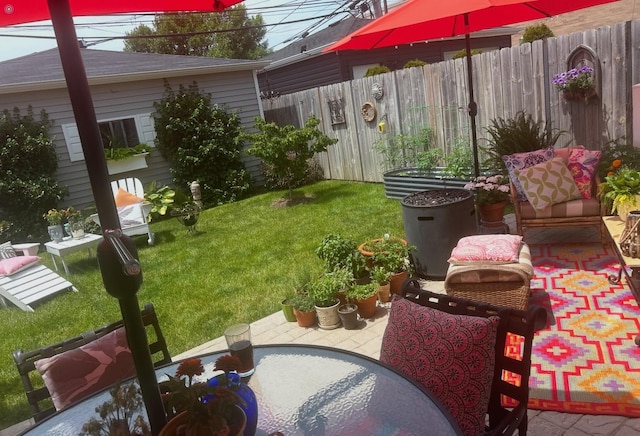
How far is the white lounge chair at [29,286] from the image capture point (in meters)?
4.95

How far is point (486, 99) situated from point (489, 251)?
13.1 ft

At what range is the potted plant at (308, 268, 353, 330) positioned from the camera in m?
3.52

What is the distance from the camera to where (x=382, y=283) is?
386cm

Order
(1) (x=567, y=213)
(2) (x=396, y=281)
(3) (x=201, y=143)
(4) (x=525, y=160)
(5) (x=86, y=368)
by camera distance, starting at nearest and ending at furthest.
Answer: (5) (x=86, y=368) → (2) (x=396, y=281) → (1) (x=567, y=213) → (4) (x=525, y=160) → (3) (x=201, y=143)

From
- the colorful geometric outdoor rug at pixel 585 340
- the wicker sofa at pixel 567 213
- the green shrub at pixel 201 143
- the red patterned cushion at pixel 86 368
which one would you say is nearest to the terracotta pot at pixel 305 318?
the colorful geometric outdoor rug at pixel 585 340

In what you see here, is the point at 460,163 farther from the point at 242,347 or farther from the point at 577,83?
the point at 242,347

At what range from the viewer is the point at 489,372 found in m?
1.58

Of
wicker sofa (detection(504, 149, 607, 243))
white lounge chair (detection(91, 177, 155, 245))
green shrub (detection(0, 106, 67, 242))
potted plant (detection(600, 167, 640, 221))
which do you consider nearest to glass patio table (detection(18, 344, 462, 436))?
potted plant (detection(600, 167, 640, 221))

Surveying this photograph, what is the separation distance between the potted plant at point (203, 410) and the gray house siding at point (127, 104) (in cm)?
892

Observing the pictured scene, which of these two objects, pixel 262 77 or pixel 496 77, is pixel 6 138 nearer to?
pixel 496 77

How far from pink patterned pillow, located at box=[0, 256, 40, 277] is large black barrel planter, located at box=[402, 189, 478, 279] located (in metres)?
4.28

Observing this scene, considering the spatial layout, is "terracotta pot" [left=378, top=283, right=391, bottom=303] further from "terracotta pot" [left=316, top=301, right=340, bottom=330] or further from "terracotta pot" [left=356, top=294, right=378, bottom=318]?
"terracotta pot" [left=316, top=301, right=340, bottom=330]

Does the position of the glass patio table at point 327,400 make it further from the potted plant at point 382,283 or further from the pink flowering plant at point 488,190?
the pink flowering plant at point 488,190

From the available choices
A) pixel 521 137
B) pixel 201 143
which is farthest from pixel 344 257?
pixel 201 143
